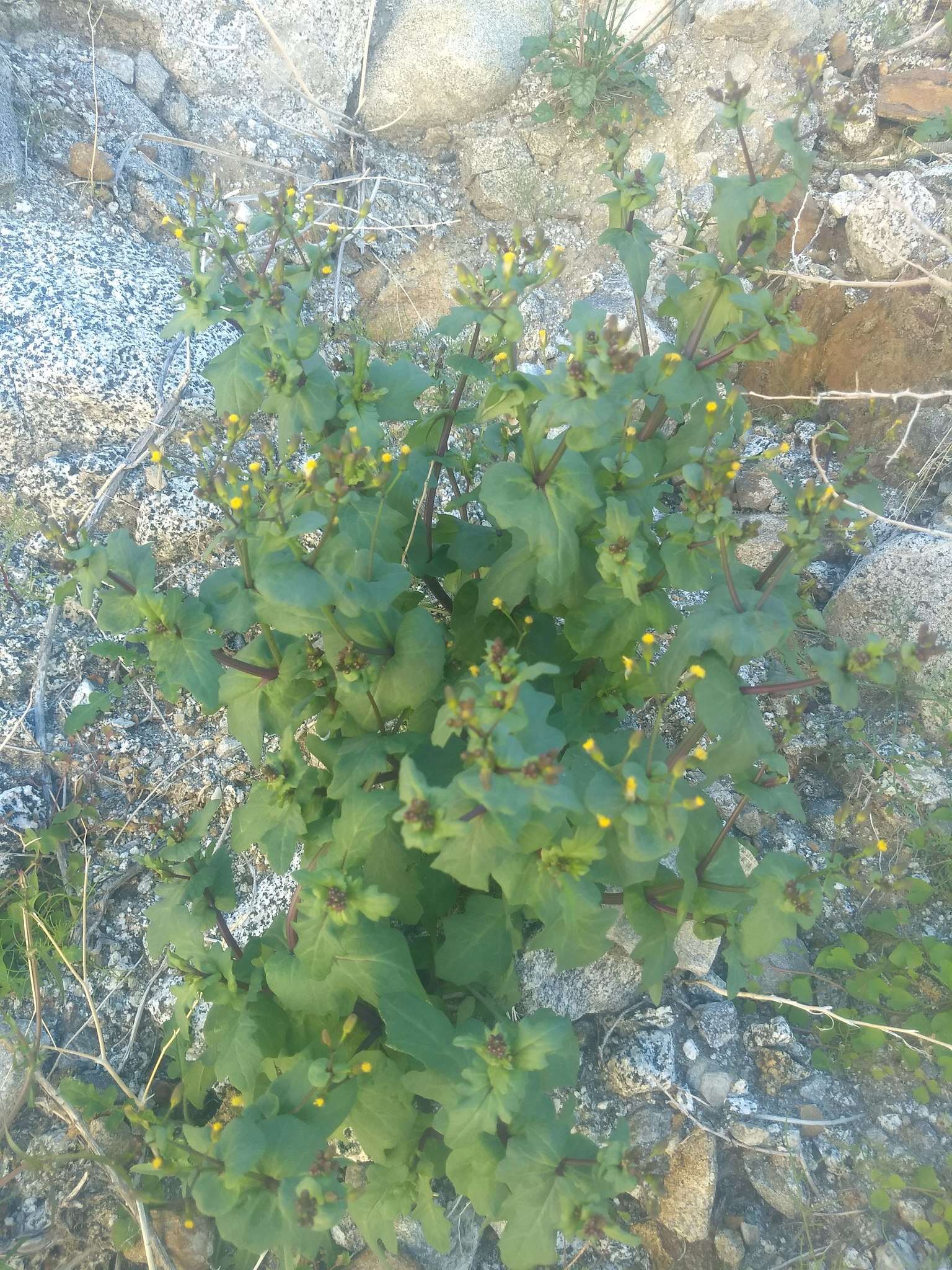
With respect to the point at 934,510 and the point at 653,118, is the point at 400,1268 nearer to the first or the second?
the point at 934,510

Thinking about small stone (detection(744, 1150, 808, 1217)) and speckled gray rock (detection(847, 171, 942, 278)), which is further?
speckled gray rock (detection(847, 171, 942, 278))

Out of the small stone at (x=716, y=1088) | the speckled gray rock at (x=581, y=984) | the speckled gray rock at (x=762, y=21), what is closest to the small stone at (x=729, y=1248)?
the small stone at (x=716, y=1088)

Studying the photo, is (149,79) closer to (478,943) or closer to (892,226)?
(892,226)

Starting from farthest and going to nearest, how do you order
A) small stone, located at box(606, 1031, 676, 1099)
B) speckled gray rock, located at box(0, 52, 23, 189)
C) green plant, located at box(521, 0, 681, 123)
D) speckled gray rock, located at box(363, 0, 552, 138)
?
speckled gray rock, located at box(363, 0, 552, 138) → green plant, located at box(521, 0, 681, 123) → speckled gray rock, located at box(0, 52, 23, 189) → small stone, located at box(606, 1031, 676, 1099)

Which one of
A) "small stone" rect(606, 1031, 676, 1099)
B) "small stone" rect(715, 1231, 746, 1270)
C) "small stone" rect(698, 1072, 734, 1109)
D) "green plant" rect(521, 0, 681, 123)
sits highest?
"green plant" rect(521, 0, 681, 123)

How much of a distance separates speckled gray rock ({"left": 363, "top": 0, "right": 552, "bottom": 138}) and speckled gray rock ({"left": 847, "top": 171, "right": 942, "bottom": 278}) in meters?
2.60

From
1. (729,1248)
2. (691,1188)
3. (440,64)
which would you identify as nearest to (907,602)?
(691,1188)

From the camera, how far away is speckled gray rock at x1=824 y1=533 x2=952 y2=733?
407cm

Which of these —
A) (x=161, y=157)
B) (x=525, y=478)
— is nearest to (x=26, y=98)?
(x=161, y=157)

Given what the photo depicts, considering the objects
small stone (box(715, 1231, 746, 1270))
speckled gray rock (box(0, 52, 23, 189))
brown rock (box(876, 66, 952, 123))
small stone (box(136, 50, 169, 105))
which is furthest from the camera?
brown rock (box(876, 66, 952, 123))

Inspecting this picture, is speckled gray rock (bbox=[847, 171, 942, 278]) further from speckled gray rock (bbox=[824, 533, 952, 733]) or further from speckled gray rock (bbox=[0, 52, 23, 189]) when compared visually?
speckled gray rock (bbox=[0, 52, 23, 189])

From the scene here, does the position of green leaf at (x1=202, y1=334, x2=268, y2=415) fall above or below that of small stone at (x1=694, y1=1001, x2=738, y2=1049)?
above

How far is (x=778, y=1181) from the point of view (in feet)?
9.94

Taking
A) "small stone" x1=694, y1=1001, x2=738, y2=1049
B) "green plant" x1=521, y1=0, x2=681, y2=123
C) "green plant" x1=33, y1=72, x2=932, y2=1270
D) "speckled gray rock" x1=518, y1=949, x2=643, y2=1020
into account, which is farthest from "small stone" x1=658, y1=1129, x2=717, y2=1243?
"green plant" x1=521, y1=0, x2=681, y2=123
